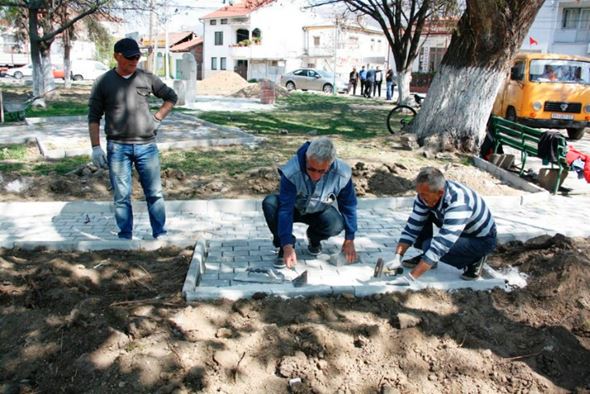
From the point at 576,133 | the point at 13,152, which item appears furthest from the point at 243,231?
the point at 576,133

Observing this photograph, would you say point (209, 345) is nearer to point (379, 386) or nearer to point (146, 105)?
point (379, 386)

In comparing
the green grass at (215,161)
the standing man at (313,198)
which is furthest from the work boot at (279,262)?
the green grass at (215,161)

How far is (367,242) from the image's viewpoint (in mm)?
5738

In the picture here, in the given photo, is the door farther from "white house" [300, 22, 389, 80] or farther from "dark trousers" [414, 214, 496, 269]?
"dark trousers" [414, 214, 496, 269]

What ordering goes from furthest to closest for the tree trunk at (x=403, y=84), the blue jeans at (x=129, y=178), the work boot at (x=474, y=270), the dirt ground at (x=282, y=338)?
the tree trunk at (x=403, y=84) → the blue jeans at (x=129, y=178) → the work boot at (x=474, y=270) → the dirt ground at (x=282, y=338)

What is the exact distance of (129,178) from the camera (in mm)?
5211

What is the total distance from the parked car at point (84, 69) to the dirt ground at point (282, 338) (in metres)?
43.4

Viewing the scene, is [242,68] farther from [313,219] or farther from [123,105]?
[313,219]

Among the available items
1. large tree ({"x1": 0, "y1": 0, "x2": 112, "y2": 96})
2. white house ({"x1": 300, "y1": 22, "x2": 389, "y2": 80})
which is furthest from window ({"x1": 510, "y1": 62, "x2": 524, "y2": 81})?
white house ({"x1": 300, "y1": 22, "x2": 389, "y2": 80})

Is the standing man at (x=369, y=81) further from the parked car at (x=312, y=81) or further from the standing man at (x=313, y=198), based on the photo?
the standing man at (x=313, y=198)

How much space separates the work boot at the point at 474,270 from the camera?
4.49m

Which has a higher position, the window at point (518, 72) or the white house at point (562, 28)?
the white house at point (562, 28)

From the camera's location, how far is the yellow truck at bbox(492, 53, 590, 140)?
13820 millimetres

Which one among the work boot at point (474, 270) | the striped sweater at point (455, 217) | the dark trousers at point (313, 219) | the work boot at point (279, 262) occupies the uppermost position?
the striped sweater at point (455, 217)
